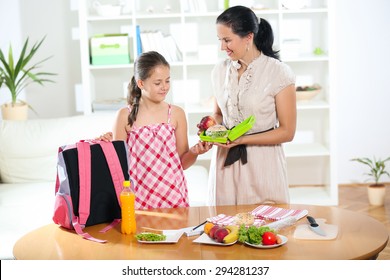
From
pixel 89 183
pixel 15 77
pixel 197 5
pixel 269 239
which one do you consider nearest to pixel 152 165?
pixel 89 183

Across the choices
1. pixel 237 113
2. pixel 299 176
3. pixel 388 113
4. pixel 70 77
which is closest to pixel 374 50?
pixel 388 113

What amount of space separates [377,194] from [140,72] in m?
2.69

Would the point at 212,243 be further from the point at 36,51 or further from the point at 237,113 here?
the point at 36,51

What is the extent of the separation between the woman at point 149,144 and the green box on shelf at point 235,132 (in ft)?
0.32

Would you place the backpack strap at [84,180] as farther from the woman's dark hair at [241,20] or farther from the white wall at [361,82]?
the white wall at [361,82]

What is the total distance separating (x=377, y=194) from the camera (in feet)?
15.6

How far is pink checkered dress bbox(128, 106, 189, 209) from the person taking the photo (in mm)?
2586

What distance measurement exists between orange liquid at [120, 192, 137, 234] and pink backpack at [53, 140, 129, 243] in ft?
0.26

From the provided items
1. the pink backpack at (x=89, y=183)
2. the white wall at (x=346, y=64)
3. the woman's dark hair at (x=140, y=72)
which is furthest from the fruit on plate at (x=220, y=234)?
the white wall at (x=346, y=64)

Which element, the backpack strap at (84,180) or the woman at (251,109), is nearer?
the backpack strap at (84,180)

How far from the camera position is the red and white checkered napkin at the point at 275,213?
2.22 m

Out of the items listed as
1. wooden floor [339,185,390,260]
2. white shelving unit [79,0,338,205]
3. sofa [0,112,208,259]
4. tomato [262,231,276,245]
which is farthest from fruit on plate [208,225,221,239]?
white shelving unit [79,0,338,205]
